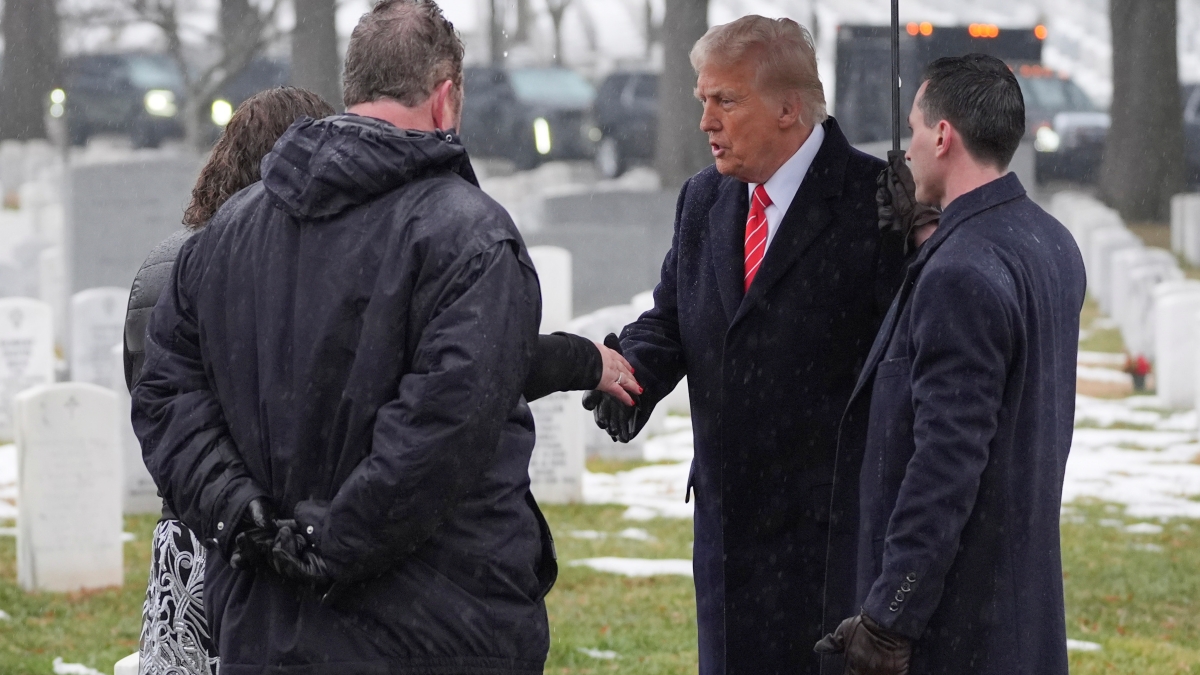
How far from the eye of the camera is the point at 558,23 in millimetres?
29031

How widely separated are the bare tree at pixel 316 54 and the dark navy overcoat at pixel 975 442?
1485 cm

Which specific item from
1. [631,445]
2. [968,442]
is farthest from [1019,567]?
[631,445]

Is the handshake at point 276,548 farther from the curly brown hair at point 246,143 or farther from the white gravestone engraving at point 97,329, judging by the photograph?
the white gravestone engraving at point 97,329

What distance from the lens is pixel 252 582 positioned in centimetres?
280

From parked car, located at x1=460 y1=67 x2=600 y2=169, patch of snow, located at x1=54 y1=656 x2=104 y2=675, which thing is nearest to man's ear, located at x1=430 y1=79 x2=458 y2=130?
patch of snow, located at x1=54 y1=656 x2=104 y2=675

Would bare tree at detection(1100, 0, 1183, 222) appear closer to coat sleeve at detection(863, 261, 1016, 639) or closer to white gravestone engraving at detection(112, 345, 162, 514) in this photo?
white gravestone engraving at detection(112, 345, 162, 514)

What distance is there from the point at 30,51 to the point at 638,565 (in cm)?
2045

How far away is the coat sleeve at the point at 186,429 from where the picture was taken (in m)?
2.75

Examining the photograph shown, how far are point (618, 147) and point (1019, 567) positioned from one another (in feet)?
77.6

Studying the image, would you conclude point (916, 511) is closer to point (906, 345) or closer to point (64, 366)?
point (906, 345)

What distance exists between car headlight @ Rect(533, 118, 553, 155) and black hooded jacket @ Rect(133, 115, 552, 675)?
2125cm

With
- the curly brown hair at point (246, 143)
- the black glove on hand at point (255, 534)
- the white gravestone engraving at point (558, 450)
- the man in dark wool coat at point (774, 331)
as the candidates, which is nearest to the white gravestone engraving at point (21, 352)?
the white gravestone engraving at point (558, 450)

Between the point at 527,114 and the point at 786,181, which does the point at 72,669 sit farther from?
the point at 527,114

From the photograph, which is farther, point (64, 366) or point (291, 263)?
point (64, 366)
